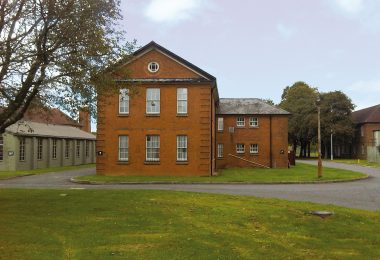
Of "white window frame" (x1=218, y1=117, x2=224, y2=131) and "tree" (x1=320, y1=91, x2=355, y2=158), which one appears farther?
"tree" (x1=320, y1=91, x2=355, y2=158)

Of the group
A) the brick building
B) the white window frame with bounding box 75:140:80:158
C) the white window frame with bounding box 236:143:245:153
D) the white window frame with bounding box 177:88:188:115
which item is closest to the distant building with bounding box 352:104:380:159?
the white window frame with bounding box 236:143:245:153

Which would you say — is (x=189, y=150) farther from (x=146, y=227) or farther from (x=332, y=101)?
(x=332, y=101)

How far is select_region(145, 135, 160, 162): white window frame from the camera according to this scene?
3225 centimetres

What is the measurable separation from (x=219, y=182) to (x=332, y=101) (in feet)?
164

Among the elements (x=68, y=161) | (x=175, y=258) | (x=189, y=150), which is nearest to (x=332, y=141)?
(x=68, y=161)

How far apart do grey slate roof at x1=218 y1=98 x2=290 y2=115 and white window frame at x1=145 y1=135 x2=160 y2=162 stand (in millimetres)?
13152

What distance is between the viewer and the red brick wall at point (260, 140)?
43.2 metres

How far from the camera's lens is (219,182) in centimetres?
2658

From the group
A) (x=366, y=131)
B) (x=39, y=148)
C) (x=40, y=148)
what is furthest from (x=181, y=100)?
(x=366, y=131)

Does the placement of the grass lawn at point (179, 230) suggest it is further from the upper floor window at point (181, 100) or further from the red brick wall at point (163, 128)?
the upper floor window at point (181, 100)

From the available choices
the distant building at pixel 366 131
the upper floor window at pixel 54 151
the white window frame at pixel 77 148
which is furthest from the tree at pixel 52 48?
the distant building at pixel 366 131

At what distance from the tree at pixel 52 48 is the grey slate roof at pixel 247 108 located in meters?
30.6

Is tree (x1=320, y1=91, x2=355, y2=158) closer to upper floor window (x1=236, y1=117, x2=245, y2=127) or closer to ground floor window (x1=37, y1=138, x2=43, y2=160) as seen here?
upper floor window (x1=236, y1=117, x2=245, y2=127)

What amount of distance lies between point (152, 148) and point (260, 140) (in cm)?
1459
